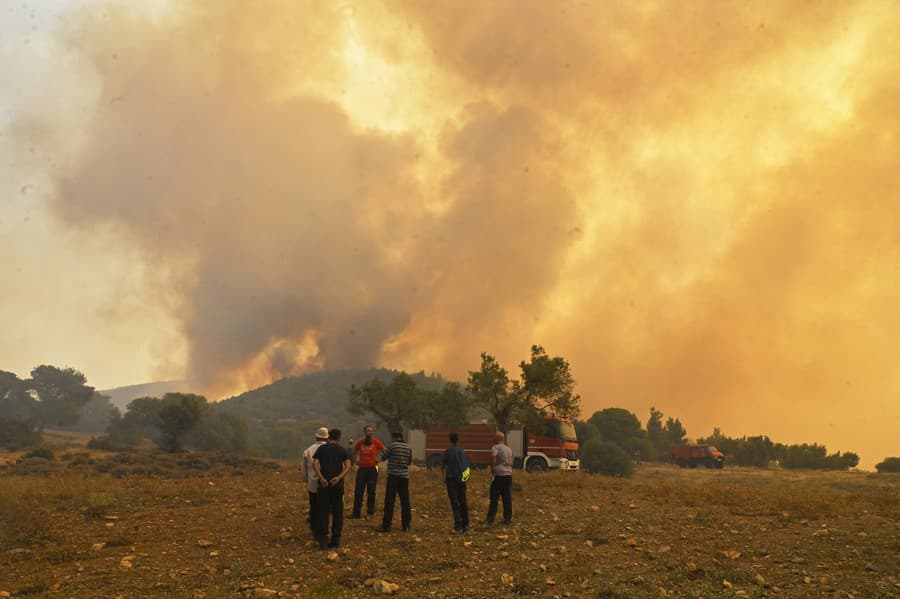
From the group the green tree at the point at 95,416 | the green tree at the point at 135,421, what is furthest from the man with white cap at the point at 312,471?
the green tree at the point at 95,416

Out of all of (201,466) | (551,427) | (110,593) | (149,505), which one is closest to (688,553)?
(110,593)

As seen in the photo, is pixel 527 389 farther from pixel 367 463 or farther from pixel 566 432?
pixel 367 463

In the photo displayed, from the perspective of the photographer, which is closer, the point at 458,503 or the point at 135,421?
the point at 458,503

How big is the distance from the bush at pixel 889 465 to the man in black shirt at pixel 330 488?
68.2 meters

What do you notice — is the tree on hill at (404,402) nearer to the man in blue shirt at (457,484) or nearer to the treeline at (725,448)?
the treeline at (725,448)

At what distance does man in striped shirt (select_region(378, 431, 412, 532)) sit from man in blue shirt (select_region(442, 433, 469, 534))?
94cm

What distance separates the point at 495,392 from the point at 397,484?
82.4 feet

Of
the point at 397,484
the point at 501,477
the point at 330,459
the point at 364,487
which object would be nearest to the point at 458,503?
the point at 501,477

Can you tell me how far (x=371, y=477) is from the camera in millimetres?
15133

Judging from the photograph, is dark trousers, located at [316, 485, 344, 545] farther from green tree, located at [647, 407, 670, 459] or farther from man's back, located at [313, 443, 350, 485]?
green tree, located at [647, 407, 670, 459]

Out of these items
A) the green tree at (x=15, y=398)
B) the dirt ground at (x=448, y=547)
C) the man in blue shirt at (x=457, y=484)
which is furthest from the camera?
the green tree at (x=15, y=398)

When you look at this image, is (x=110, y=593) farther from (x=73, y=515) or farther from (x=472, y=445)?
(x=472, y=445)

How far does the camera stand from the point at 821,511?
16203 mm

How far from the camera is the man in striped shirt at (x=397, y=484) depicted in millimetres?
13609
